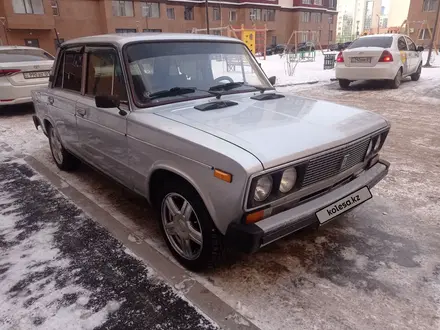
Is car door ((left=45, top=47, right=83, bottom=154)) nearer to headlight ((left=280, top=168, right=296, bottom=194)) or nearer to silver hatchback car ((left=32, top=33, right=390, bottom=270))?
silver hatchback car ((left=32, top=33, right=390, bottom=270))

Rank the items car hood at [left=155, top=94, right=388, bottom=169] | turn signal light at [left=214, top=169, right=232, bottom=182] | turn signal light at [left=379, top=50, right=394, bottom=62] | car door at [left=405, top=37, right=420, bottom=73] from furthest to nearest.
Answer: car door at [left=405, top=37, right=420, bottom=73] < turn signal light at [left=379, top=50, right=394, bottom=62] < car hood at [left=155, top=94, right=388, bottom=169] < turn signal light at [left=214, top=169, right=232, bottom=182]

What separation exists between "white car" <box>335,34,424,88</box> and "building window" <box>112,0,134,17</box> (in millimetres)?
29915

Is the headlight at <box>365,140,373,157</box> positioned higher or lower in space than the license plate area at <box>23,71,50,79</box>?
lower

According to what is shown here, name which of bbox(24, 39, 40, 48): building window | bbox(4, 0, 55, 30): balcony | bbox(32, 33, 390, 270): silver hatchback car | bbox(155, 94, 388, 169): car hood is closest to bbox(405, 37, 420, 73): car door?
bbox(32, 33, 390, 270): silver hatchback car

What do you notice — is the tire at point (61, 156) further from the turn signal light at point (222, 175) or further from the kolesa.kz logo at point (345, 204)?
the kolesa.kz logo at point (345, 204)

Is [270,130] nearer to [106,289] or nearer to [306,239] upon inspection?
[306,239]

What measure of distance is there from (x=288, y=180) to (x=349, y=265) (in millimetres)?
994

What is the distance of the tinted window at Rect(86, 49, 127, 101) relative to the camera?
3.08 meters

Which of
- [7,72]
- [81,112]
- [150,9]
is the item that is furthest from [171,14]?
[81,112]

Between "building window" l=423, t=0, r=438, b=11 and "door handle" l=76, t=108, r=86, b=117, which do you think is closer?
"door handle" l=76, t=108, r=86, b=117

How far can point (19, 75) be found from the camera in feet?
26.0

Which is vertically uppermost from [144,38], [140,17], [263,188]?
[140,17]

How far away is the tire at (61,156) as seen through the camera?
4684mm

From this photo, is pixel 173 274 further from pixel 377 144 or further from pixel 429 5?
pixel 429 5
